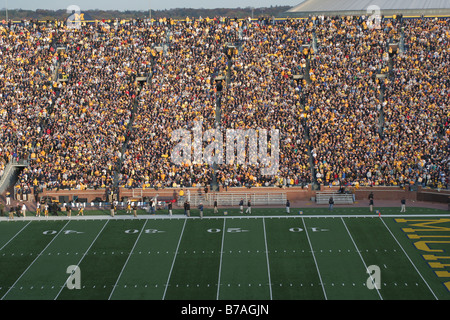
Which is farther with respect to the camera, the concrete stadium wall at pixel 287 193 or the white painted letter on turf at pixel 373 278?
the concrete stadium wall at pixel 287 193

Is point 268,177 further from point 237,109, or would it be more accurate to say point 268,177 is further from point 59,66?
point 59,66

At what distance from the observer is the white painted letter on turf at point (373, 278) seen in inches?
1080

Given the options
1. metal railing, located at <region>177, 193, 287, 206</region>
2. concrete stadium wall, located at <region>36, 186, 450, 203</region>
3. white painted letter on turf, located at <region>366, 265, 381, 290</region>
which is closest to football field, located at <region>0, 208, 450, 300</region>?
white painted letter on turf, located at <region>366, 265, 381, 290</region>

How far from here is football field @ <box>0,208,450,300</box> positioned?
90.0ft

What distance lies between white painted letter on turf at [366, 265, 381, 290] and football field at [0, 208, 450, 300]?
0.04 metres

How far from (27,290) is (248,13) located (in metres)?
101

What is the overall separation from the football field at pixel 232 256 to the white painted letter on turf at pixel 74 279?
0.19 feet

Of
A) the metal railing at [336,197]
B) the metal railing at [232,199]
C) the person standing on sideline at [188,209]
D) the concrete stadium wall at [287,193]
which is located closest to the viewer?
the person standing on sideline at [188,209]

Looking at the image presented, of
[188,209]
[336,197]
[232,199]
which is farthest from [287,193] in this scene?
[188,209]

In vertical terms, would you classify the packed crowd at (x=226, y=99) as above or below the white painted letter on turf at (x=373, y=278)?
above

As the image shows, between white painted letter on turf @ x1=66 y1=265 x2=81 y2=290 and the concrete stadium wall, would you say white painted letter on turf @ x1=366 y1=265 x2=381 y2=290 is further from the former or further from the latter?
white painted letter on turf @ x1=66 y1=265 x2=81 y2=290

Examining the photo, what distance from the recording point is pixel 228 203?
132ft
